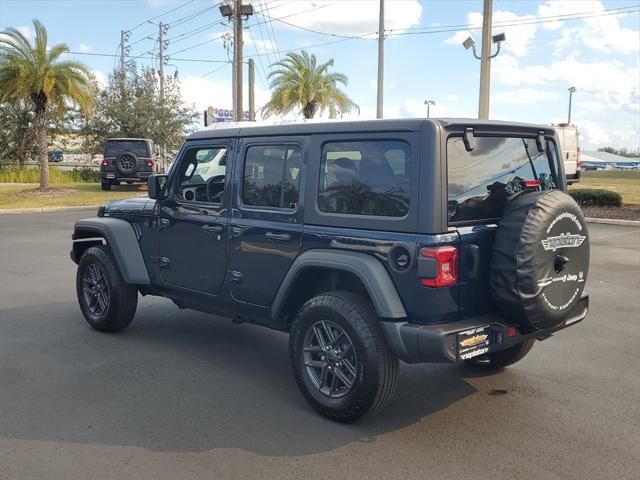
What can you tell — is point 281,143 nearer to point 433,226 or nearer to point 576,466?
point 433,226

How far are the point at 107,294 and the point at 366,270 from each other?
3.07 metres

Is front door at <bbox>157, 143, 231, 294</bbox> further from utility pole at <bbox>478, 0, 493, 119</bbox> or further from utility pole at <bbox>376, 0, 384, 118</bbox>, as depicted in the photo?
utility pole at <bbox>376, 0, 384, 118</bbox>

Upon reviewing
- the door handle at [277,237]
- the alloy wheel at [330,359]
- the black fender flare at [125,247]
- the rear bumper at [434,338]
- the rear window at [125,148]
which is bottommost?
the alloy wheel at [330,359]

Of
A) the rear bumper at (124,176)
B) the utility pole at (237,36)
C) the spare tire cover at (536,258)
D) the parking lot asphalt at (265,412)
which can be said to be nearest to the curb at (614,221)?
the parking lot asphalt at (265,412)

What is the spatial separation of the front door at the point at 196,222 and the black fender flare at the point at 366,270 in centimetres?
95

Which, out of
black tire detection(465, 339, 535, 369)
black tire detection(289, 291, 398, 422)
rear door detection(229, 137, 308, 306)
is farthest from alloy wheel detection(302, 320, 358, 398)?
black tire detection(465, 339, 535, 369)

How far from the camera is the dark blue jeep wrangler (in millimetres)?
3664

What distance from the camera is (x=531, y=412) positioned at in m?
4.17

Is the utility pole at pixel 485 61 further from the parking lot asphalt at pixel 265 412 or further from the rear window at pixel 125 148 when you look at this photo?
the rear window at pixel 125 148

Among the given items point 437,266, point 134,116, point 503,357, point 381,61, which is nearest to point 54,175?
point 134,116

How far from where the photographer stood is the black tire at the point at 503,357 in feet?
15.8

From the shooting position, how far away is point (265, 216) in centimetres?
452

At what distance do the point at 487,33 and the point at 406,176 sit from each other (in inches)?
626

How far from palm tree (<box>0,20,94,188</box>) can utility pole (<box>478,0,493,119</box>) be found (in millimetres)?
13756
